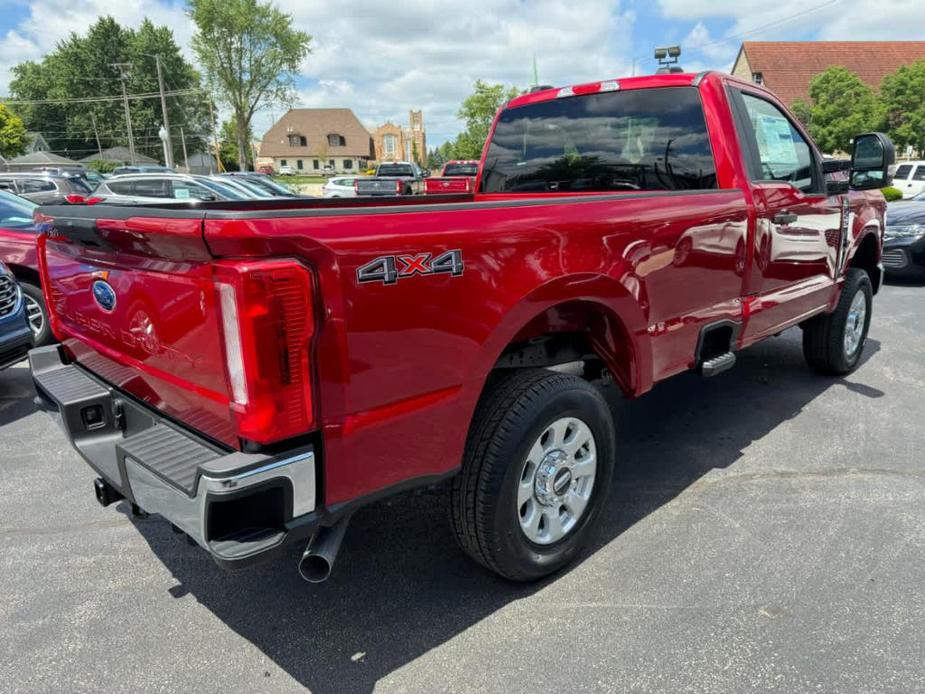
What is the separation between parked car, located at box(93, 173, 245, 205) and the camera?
1412cm

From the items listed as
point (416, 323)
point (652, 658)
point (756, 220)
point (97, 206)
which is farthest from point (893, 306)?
point (97, 206)

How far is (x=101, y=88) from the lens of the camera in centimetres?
7838

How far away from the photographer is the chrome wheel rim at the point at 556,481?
2.60 meters

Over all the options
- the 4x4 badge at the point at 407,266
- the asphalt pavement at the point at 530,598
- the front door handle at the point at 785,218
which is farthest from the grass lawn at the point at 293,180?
the 4x4 badge at the point at 407,266

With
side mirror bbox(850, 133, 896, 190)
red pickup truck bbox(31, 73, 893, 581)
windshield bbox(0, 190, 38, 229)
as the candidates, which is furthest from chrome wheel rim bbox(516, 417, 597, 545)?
windshield bbox(0, 190, 38, 229)

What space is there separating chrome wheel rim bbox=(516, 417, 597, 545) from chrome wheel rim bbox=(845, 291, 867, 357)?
3.48 metres

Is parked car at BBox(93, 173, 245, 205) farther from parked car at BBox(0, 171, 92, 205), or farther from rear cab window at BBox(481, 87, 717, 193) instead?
rear cab window at BBox(481, 87, 717, 193)

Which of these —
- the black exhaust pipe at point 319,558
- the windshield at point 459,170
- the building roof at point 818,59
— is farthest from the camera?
the building roof at point 818,59

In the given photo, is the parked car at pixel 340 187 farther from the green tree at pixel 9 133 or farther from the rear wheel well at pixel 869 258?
the green tree at pixel 9 133

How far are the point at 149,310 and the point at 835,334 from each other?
4945 millimetres

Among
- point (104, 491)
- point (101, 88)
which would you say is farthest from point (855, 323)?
point (101, 88)

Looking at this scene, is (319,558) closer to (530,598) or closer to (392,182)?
(530,598)

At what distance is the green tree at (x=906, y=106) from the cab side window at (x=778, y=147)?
3614 centimetres

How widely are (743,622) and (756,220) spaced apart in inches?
84.8
